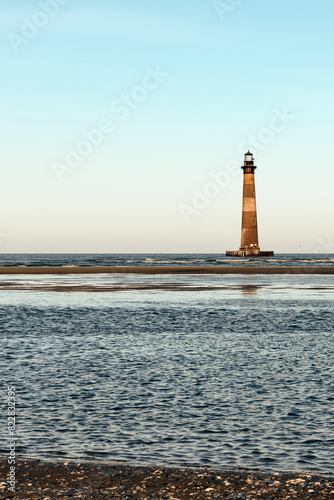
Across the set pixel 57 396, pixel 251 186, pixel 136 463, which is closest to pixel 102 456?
pixel 136 463

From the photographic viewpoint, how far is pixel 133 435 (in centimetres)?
990

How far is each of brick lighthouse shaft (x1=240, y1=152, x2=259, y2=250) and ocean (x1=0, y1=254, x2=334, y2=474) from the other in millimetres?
103106

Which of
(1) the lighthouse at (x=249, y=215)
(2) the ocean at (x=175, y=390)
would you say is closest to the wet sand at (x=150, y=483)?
(2) the ocean at (x=175, y=390)

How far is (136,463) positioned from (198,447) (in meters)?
1.15

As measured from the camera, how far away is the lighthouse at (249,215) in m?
129

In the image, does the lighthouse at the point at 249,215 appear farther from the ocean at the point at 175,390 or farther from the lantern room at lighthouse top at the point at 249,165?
the ocean at the point at 175,390

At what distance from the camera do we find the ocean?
30.2ft

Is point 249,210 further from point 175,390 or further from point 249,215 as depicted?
point 175,390

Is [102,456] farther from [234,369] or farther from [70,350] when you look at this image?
[70,350]

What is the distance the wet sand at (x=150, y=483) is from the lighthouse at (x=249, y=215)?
403ft

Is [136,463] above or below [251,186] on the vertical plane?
below

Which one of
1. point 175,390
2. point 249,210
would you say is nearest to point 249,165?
point 249,210

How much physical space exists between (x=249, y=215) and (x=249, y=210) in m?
1.32

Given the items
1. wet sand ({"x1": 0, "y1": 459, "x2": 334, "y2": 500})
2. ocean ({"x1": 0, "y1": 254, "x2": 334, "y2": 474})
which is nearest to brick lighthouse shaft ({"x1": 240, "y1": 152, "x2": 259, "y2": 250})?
ocean ({"x1": 0, "y1": 254, "x2": 334, "y2": 474})
